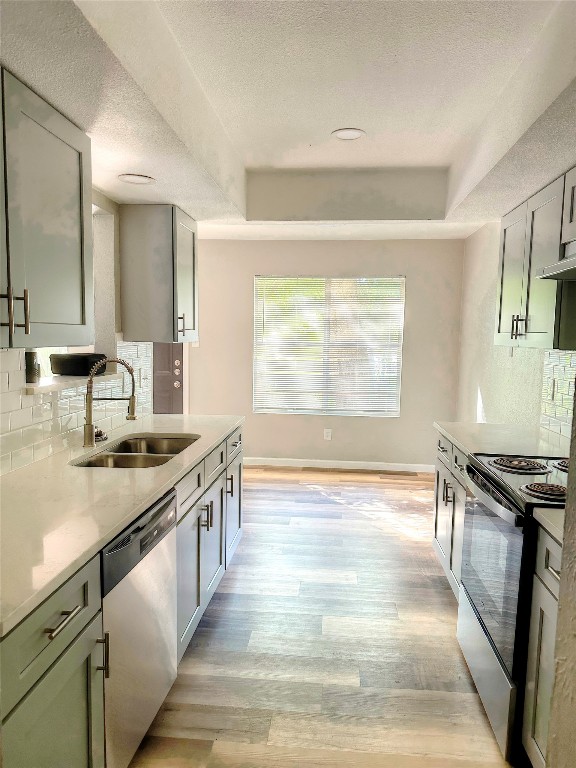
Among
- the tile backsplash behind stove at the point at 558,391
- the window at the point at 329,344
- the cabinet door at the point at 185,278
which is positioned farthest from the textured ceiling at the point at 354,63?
the window at the point at 329,344

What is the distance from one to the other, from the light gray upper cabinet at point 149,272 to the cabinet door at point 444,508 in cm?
197

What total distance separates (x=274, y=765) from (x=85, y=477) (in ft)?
4.16

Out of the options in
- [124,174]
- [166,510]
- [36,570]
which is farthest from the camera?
[124,174]

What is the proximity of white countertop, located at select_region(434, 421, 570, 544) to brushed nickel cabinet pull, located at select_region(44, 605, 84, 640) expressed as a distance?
2.05 m

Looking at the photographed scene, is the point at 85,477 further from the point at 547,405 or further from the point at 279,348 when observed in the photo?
the point at 279,348

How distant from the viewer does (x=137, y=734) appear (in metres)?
1.80

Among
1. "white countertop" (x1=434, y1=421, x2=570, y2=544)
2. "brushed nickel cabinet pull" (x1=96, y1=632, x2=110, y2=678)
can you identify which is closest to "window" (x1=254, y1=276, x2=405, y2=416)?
"white countertop" (x1=434, y1=421, x2=570, y2=544)

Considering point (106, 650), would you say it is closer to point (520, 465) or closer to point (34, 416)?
point (34, 416)

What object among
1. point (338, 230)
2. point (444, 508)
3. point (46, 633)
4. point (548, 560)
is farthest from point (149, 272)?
point (548, 560)

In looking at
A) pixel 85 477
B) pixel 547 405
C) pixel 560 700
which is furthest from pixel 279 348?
pixel 560 700

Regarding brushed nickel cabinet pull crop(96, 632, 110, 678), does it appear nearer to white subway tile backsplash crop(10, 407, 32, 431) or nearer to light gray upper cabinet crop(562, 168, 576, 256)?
white subway tile backsplash crop(10, 407, 32, 431)

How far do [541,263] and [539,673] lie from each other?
1.91 meters

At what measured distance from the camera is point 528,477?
222 centimetres

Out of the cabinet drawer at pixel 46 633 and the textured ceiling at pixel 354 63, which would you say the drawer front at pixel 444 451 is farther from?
the cabinet drawer at pixel 46 633
